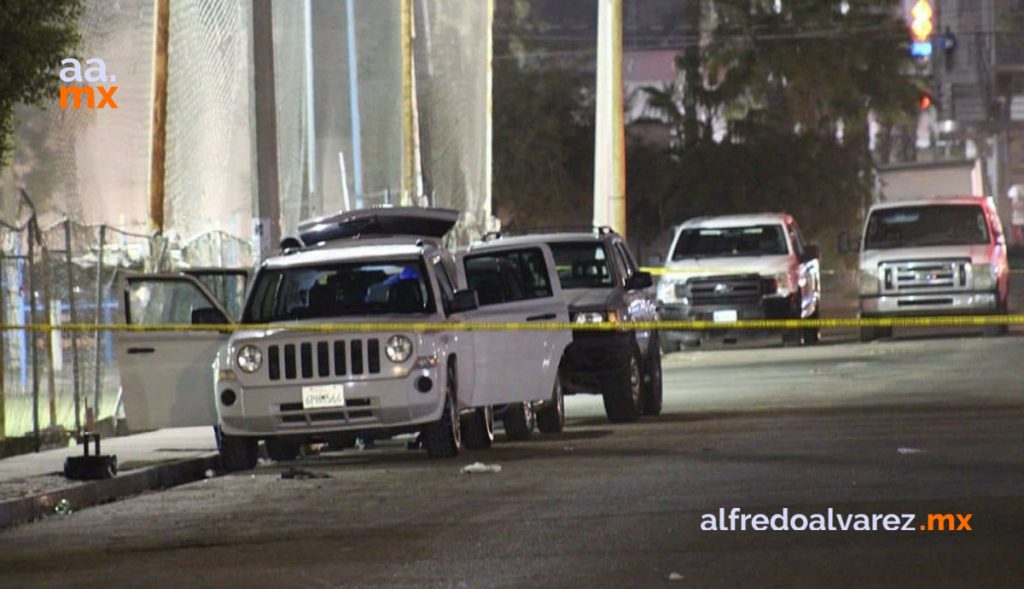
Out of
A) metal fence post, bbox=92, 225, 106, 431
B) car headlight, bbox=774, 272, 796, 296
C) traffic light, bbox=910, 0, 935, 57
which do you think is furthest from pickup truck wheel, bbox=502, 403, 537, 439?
traffic light, bbox=910, 0, 935, 57

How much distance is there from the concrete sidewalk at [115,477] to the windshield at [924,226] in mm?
16252

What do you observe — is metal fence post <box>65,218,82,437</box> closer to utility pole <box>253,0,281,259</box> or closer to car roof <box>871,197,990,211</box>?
utility pole <box>253,0,281,259</box>

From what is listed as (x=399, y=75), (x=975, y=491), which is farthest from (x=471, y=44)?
(x=975, y=491)

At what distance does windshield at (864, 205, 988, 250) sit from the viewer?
113 ft

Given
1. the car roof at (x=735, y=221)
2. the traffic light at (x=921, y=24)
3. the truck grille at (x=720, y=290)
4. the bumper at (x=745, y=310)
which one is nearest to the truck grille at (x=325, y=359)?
the bumper at (x=745, y=310)

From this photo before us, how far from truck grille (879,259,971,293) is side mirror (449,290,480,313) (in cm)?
1755

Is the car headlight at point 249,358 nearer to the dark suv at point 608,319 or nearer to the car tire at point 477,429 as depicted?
the car tire at point 477,429

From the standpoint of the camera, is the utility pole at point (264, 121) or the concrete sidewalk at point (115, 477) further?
the utility pole at point (264, 121)

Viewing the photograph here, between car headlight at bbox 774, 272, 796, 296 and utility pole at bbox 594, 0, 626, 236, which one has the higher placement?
utility pole at bbox 594, 0, 626, 236

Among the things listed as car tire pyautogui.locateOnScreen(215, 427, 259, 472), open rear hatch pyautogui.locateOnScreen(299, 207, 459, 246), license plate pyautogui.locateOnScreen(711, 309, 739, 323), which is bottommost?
car tire pyautogui.locateOnScreen(215, 427, 259, 472)

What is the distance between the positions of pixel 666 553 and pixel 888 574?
136 cm

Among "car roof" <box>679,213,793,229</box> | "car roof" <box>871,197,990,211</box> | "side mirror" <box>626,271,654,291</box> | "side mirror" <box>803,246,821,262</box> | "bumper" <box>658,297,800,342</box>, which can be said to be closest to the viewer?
"side mirror" <box>626,271,654,291</box>

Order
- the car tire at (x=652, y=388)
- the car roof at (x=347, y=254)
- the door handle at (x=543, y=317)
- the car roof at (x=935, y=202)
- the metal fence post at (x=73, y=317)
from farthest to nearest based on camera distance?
the car roof at (x=935, y=202) < the car tire at (x=652, y=388) < the metal fence post at (x=73, y=317) < the door handle at (x=543, y=317) < the car roof at (x=347, y=254)

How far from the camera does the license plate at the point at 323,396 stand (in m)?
17.0
